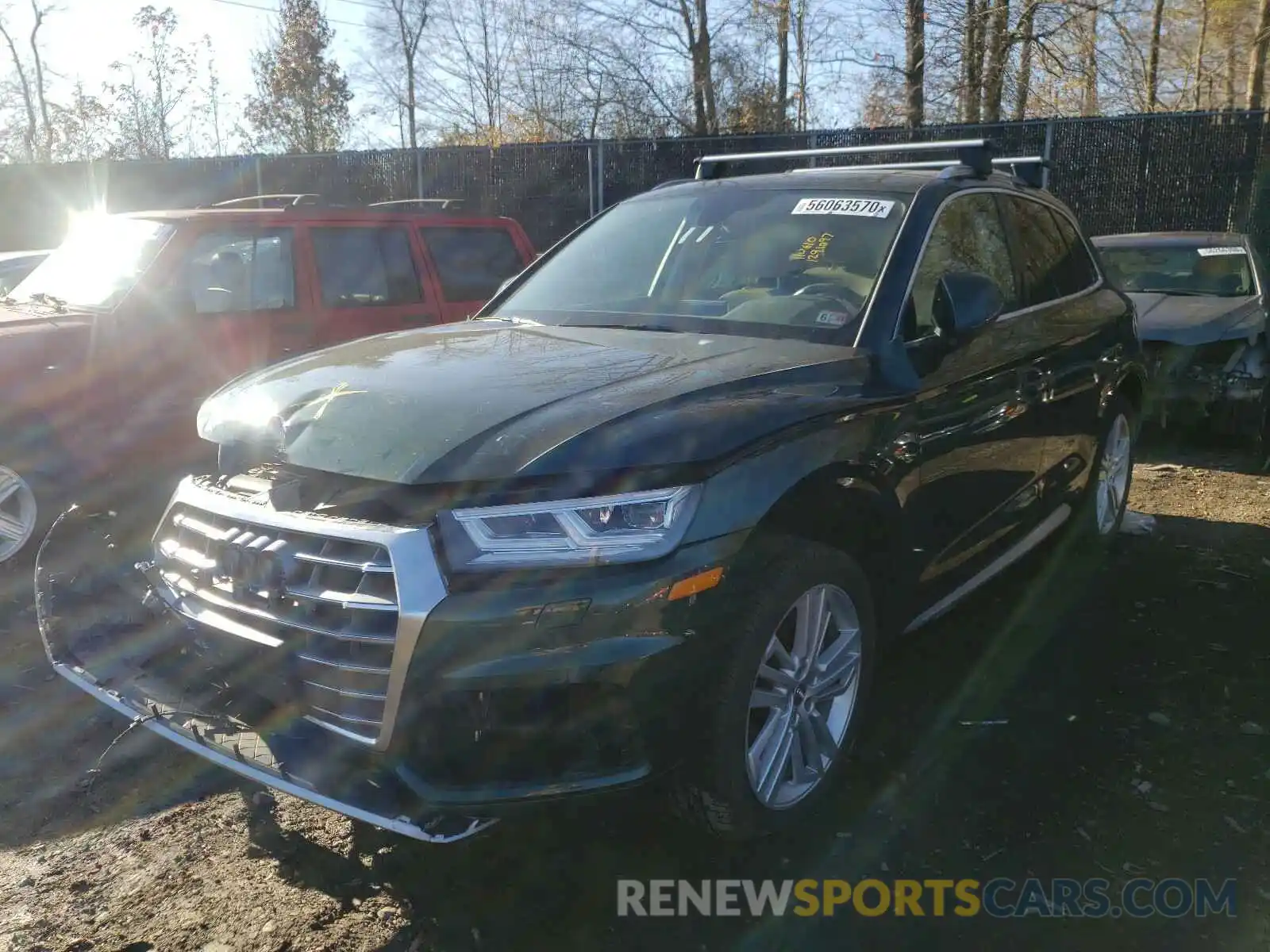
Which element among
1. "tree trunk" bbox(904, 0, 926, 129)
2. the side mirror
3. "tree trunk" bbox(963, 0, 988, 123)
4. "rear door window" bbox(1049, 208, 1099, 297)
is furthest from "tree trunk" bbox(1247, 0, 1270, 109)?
the side mirror

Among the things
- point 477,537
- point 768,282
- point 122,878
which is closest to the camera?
point 477,537

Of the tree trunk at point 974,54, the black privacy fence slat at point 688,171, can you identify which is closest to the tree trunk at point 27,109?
the black privacy fence slat at point 688,171

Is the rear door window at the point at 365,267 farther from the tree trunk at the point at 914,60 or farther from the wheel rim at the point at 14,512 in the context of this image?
the tree trunk at the point at 914,60

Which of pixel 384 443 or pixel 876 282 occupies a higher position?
pixel 876 282

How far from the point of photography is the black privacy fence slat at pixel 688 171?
1466 cm

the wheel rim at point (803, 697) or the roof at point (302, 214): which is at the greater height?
the roof at point (302, 214)

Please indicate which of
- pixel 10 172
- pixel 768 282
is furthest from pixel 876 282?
pixel 10 172

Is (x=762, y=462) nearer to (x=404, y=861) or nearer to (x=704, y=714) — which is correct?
(x=704, y=714)

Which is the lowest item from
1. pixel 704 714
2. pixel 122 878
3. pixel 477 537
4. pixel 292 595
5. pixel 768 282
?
pixel 122 878

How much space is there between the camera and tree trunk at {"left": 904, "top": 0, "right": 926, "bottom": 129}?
65.4 feet

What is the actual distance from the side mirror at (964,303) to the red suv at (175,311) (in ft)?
10.2

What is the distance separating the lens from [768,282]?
3.69m

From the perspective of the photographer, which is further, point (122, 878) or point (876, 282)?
point (876, 282)

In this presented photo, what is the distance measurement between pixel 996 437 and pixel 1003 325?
1.47ft
